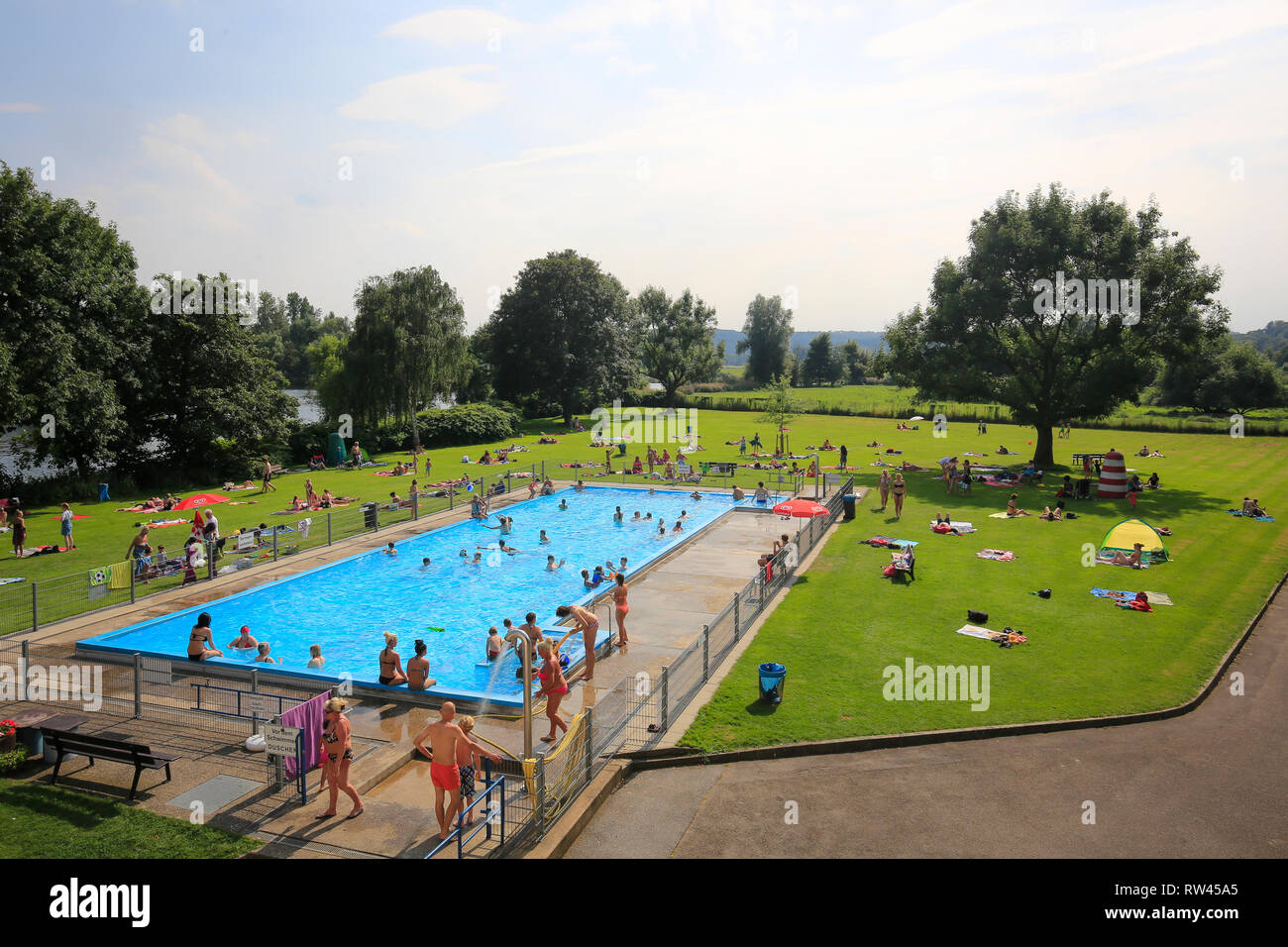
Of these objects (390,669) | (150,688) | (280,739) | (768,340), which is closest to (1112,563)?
(390,669)

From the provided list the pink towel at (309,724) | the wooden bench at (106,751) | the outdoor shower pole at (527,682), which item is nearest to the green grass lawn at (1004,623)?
the outdoor shower pole at (527,682)

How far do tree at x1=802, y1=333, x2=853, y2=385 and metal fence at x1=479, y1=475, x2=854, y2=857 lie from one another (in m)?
124

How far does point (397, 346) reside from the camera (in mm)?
55406

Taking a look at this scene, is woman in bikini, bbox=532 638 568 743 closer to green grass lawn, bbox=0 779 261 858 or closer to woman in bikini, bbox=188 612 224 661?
green grass lawn, bbox=0 779 261 858

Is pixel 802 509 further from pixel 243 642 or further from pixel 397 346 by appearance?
pixel 397 346

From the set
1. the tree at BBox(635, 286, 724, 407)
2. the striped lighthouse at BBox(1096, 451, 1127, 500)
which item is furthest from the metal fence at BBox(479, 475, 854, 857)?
the tree at BBox(635, 286, 724, 407)

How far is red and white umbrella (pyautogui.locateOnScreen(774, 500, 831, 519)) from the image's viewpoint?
84.6 feet

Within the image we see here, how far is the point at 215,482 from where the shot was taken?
4194 centimetres

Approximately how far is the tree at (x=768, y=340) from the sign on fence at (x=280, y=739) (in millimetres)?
129174

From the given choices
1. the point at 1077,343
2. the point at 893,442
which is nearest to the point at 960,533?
the point at 1077,343

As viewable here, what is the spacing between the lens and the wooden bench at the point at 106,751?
10875 millimetres

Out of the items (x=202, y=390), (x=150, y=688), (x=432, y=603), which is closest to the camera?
(x=150, y=688)

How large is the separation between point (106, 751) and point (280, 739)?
2.60 m

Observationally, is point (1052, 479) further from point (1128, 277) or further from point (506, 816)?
point (506, 816)
